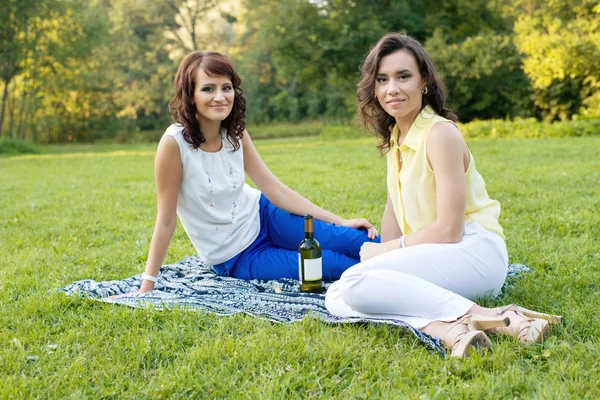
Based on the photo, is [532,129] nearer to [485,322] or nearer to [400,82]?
[400,82]

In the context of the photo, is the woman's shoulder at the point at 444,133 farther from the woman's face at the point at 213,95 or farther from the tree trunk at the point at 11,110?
the tree trunk at the point at 11,110

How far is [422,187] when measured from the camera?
3322 mm

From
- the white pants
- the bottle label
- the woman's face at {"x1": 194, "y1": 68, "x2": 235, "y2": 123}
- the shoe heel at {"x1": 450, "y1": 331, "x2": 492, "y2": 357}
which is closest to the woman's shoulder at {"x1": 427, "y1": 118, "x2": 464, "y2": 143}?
the white pants

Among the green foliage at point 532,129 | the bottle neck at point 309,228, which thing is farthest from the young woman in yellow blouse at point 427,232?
the green foliage at point 532,129

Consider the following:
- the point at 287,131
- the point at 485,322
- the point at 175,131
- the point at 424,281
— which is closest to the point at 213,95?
the point at 175,131

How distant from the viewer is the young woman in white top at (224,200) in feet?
12.8

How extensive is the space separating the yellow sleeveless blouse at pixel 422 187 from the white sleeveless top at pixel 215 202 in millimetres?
1287

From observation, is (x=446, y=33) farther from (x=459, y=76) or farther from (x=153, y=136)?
(x=153, y=136)

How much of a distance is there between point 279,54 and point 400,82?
2487cm

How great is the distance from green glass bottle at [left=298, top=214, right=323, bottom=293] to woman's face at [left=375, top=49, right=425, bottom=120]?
944 mm

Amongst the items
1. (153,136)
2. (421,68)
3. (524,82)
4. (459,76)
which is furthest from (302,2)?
(421,68)

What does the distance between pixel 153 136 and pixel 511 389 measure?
3267cm

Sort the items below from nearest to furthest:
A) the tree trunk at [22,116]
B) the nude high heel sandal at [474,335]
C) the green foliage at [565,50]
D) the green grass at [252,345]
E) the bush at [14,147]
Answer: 1. the green grass at [252,345]
2. the nude high heel sandal at [474,335]
3. the green foliage at [565,50]
4. the bush at [14,147]
5. the tree trunk at [22,116]

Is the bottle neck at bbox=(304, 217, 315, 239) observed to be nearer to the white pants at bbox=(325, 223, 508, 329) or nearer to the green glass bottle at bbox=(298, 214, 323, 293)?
the green glass bottle at bbox=(298, 214, 323, 293)
